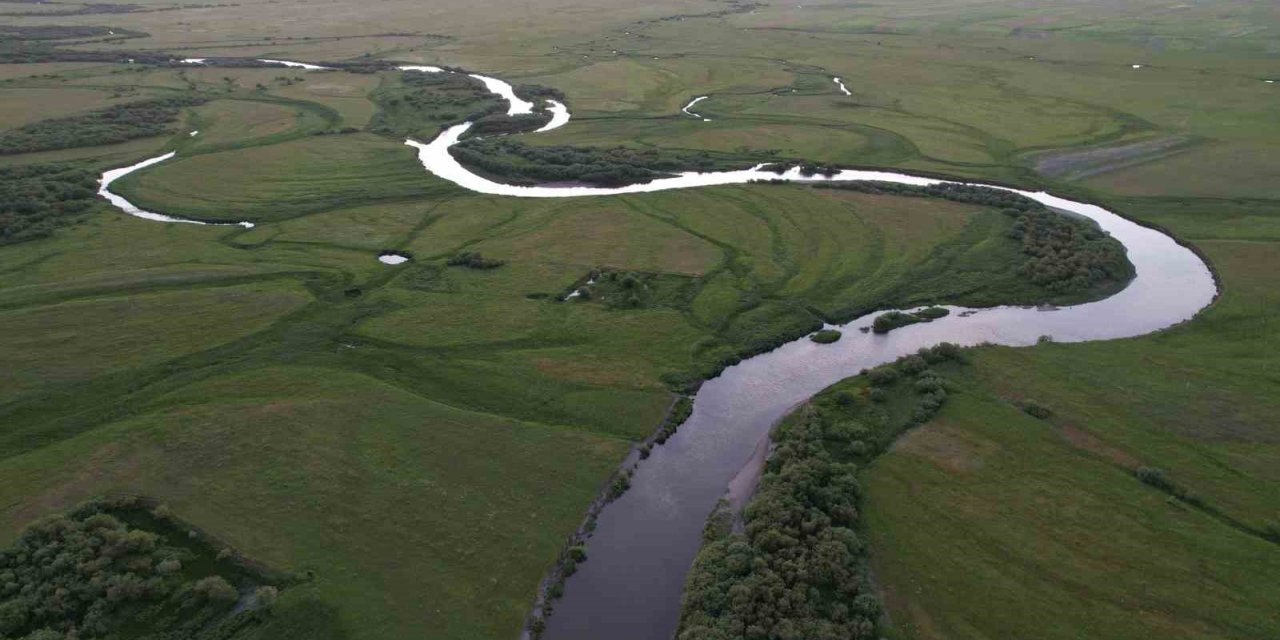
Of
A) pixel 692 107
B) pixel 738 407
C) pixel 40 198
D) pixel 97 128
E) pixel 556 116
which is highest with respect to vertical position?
pixel 692 107

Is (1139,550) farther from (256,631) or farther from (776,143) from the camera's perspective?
(776,143)

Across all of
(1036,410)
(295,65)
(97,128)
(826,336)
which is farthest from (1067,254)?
(295,65)

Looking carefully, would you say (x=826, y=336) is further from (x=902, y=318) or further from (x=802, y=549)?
(x=802, y=549)

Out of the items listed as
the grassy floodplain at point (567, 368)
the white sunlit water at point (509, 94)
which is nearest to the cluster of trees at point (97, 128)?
the grassy floodplain at point (567, 368)

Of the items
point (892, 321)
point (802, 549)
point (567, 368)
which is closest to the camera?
point (802, 549)

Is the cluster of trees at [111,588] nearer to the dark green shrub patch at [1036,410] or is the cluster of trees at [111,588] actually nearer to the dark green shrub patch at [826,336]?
the dark green shrub patch at [826,336]

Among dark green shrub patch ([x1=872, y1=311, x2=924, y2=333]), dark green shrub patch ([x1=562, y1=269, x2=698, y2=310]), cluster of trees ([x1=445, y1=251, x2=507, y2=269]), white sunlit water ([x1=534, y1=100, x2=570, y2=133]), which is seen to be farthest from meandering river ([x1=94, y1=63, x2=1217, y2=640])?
white sunlit water ([x1=534, y1=100, x2=570, y2=133])
